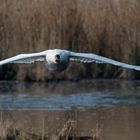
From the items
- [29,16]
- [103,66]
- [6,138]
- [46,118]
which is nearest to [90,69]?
[103,66]

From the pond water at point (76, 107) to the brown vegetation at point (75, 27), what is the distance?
0.56 m

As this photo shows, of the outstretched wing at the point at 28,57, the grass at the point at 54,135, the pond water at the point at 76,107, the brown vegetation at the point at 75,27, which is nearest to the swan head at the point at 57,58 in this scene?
the outstretched wing at the point at 28,57

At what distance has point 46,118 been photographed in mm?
14117

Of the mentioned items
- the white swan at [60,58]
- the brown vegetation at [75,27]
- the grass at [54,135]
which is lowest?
the grass at [54,135]

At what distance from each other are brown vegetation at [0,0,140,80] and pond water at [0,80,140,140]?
564 mm

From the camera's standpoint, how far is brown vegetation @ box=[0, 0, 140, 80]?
19.8 meters

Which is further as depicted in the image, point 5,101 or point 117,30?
point 117,30

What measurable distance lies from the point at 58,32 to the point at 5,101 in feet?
14.7

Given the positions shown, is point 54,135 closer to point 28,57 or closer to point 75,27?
point 28,57

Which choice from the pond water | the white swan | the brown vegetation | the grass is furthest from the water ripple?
the grass

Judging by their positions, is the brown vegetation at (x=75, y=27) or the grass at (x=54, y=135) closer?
the grass at (x=54, y=135)

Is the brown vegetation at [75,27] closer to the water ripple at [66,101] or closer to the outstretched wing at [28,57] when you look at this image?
the water ripple at [66,101]

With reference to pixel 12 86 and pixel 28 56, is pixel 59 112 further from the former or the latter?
pixel 12 86

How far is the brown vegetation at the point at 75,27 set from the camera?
19.8 metres
